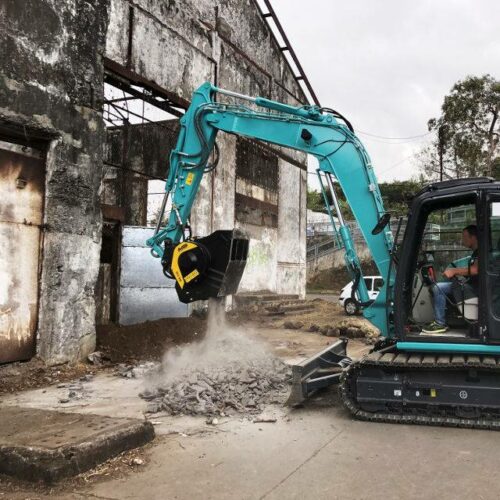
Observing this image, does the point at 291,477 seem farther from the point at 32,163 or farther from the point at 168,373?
the point at 32,163

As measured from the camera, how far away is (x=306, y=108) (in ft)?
22.7

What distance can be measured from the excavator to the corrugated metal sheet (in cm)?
405

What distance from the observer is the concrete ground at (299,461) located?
3.88 metres

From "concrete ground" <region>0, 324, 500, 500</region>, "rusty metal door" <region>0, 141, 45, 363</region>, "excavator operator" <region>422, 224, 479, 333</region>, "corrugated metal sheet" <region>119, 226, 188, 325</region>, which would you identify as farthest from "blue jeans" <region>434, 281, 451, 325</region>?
"corrugated metal sheet" <region>119, 226, 188, 325</region>

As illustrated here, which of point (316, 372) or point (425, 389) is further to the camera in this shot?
point (316, 372)

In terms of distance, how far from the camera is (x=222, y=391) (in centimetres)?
638

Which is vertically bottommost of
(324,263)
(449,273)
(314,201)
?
(449,273)

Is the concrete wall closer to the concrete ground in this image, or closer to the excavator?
the excavator

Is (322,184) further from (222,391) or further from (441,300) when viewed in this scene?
(222,391)

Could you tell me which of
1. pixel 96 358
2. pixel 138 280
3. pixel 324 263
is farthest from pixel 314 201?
pixel 96 358

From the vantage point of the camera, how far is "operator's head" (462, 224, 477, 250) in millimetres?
5641

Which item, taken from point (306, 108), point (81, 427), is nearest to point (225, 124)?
point (306, 108)

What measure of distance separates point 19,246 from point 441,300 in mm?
5573

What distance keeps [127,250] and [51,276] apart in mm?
3323
